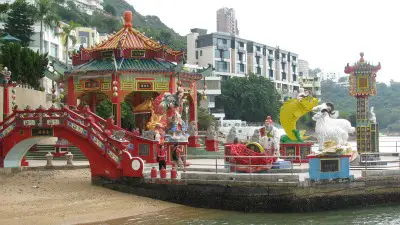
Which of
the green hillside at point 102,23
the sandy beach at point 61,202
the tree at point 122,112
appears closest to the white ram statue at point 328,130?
the sandy beach at point 61,202

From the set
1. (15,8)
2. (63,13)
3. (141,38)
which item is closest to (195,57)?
(63,13)

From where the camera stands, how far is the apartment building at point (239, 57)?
9431 cm

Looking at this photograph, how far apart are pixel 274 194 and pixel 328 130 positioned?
15.2ft

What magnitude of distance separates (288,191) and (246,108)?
→ 213 ft

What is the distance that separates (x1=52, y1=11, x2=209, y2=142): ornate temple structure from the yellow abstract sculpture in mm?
6872

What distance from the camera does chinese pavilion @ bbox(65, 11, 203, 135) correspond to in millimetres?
32469

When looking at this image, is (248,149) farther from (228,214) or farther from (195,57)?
(195,57)

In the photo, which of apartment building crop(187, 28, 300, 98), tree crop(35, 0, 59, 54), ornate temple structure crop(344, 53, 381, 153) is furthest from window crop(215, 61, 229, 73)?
ornate temple structure crop(344, 53, 381, 153)

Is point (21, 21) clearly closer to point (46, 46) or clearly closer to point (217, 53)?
point (46, 46)

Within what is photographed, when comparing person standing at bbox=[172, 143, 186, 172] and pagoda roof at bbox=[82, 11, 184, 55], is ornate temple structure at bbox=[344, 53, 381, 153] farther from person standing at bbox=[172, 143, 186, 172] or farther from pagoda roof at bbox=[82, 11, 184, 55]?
person standing at bbox=[172, 143, 186, 172]

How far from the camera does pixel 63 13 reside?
114 metres

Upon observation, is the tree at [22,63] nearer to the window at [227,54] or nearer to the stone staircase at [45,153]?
the stone staircase at [45,153]

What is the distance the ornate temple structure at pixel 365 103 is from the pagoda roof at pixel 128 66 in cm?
1086

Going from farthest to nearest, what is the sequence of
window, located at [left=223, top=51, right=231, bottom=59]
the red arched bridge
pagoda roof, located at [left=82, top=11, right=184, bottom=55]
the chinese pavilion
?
window, located at [left=223, top=51, right=231, bottom=59]
pagoda roof, located at [left=82, top=11, right=184, bottom=55]
the chinese pavilion
the red arched bridge
